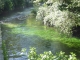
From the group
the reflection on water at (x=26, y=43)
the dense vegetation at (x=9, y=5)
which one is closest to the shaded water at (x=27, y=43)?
the reflection on water at (x=26, y=43)

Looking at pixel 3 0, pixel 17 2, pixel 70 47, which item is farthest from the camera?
pixel 17 2

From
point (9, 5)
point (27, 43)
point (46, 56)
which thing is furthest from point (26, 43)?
point (9, 5)

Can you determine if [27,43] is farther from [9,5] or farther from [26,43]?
[9,5]

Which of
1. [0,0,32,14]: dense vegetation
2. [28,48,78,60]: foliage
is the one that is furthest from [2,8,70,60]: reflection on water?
[0,0,32,14]: dense vegetation

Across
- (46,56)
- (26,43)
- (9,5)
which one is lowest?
(26,43)

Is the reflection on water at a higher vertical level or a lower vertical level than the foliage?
lower

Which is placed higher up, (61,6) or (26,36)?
(61,6)

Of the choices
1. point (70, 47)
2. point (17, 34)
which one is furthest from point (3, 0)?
point (70, 47)

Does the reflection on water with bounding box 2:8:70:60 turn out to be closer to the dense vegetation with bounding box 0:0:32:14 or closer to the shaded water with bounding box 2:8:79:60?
the shaded water with bounding box 2:8:79:60

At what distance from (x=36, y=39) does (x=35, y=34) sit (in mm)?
2431

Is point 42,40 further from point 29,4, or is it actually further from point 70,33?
point 29,4

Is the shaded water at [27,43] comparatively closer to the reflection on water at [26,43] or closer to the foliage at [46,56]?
the reflection on water at [26,43]

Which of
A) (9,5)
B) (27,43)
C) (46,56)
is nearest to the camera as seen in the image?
(46,56)

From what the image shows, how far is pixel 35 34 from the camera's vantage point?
26.0 m
